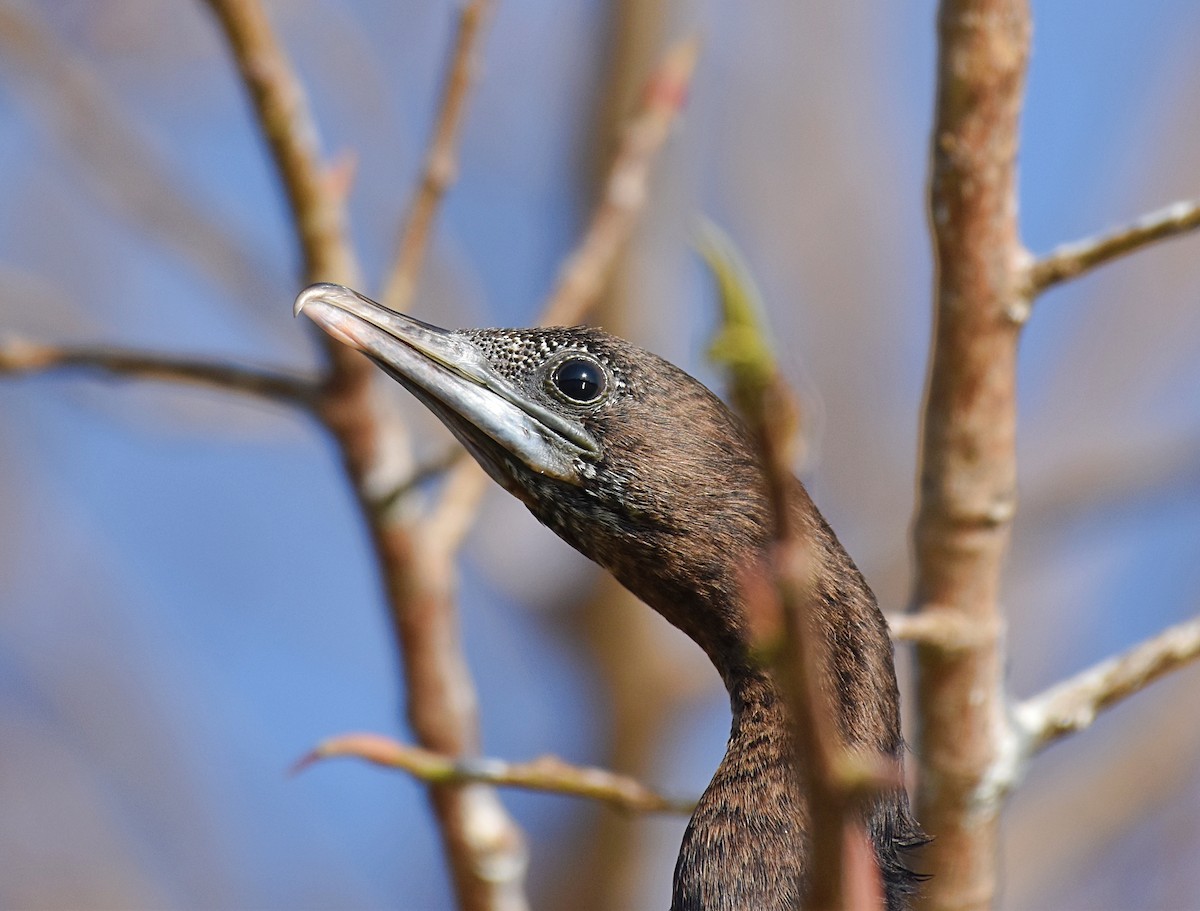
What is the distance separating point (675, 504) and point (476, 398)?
441mm

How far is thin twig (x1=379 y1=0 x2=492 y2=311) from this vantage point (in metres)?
3.79

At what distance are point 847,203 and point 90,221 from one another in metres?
5.57

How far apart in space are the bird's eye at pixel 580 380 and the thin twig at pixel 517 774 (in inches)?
28.7

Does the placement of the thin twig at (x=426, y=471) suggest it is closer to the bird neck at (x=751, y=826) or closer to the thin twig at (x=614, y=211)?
the thin twig at (x=614, y=211)

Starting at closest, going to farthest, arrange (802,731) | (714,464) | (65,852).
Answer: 1. (802,731)
2. (714,464)
3. (65,852)

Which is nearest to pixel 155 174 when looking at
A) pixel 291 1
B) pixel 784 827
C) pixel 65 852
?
pixel 291 1

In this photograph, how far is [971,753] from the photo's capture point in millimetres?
3066

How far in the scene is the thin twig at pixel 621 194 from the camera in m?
4.14

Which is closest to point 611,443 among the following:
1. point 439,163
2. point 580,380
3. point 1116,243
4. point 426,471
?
point 580,380

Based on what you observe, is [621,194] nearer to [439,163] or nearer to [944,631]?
[439,163]

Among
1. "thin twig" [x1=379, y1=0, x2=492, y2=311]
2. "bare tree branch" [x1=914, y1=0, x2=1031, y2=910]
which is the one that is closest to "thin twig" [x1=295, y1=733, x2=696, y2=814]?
"bare tree branch" [x1=914, y1=0, x2=1031, y2=910]

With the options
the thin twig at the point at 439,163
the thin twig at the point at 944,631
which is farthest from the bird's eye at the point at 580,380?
the thin twig at the point at 439,163

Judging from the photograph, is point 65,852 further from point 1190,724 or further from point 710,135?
point 1190,724

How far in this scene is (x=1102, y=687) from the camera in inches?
116
